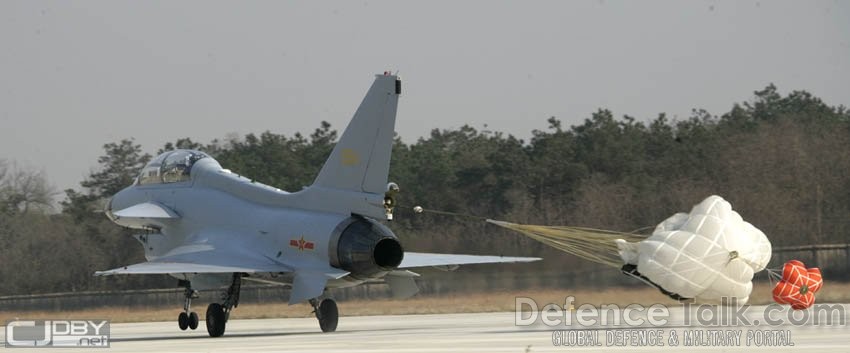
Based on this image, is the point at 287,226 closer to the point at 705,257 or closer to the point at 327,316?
the point at 327,316

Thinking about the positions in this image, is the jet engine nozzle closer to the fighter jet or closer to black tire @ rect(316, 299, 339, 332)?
the fighter jet

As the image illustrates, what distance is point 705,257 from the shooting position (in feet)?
73.0

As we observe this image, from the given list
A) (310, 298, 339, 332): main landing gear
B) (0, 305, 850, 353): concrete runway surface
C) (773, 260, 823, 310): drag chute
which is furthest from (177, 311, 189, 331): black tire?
(773, 260, 823, 310): drag chute

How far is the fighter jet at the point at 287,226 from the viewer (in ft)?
82.1

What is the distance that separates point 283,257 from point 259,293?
1382 cm

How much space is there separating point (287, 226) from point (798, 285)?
9.51m

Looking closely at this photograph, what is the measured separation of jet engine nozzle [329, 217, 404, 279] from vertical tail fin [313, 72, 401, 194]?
707 millimetres

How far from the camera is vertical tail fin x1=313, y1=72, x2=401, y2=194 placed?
981 inches

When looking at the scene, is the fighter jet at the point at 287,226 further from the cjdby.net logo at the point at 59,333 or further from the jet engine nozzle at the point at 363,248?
the cjdby.net logo at the point at 59,333

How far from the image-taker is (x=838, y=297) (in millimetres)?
32531

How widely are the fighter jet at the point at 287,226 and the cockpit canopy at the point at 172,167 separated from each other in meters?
0.03

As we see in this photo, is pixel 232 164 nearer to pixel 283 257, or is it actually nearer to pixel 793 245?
pixel 793 245

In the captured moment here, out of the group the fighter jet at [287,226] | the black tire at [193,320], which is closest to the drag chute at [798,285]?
the fighter jet at [287,226]

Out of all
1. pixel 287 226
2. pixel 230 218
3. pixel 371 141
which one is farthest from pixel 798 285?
pixel 230 218
